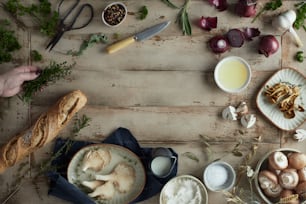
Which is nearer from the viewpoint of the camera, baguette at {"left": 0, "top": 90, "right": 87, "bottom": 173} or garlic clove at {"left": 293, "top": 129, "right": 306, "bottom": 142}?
baguette at {"left": 0, "top": 90, "right": 87, "bottom": 173}

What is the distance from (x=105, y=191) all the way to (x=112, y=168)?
93 millimetres

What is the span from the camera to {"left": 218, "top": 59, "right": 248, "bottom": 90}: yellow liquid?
6.16 ft

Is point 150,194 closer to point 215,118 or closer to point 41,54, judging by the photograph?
point 215,118

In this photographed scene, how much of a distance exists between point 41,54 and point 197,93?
62cm

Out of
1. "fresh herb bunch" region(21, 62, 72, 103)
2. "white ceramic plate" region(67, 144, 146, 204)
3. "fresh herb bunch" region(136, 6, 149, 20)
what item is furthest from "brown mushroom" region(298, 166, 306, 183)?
"fresh herb bunch" region(21, 62, 72, 103)

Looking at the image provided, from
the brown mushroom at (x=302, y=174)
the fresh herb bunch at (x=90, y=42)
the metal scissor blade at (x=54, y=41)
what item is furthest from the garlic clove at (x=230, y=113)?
the metal scissor blade at (x=54, y=41)

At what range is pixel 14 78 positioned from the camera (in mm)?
1797

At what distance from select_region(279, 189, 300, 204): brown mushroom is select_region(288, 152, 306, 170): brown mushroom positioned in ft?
0.32

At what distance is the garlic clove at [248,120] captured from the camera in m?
1.88

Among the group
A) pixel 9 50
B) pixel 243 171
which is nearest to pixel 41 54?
pixel 9 50

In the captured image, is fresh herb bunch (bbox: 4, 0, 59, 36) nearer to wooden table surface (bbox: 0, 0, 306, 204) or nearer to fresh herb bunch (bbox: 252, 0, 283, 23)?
wooden table surface (bbox: 0, 0, 306, 204)

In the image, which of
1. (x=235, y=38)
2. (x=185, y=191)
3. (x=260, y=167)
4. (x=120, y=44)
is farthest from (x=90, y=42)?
(x=260, y=167)

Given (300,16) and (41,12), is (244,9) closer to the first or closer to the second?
(300,16)

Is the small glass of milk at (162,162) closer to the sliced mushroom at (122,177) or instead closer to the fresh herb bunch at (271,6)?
the sliced mushroom at (122,177)
